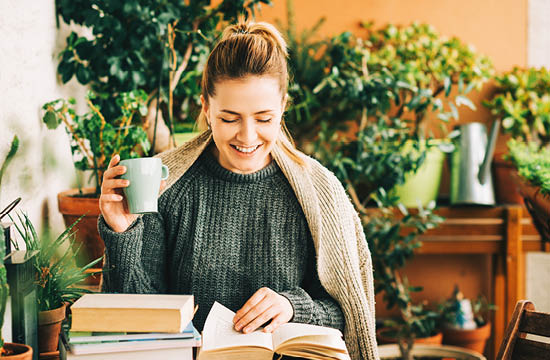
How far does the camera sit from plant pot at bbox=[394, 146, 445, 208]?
2.58 metres

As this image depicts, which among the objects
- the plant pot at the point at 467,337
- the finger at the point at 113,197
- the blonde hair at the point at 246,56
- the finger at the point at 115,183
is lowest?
the plant pot at the point at 467,337

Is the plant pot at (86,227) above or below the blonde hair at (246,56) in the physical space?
below

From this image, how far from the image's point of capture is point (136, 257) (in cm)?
119

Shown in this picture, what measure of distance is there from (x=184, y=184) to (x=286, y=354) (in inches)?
23.3

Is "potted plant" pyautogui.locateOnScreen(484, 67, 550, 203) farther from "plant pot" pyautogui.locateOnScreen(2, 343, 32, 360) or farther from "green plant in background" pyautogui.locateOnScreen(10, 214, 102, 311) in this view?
"plant pot" pyautogui.locateOnScreen(2, 343, 32, 360)

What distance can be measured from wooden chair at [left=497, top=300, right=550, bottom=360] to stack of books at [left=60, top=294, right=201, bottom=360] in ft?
2.20

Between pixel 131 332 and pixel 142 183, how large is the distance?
0.28 meters

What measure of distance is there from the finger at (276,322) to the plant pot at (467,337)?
5.90ft

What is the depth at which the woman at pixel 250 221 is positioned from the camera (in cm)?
123

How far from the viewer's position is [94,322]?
855 millimetres

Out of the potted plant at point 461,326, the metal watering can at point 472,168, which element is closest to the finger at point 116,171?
the metal watering can at point 472,168

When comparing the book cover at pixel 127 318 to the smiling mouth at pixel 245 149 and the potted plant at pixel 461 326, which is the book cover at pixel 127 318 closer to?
the smiling mouth at pixel 245 149

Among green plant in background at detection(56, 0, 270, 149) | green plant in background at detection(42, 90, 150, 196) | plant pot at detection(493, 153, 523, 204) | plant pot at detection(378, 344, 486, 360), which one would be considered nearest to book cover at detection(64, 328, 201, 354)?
green plant in background at detection(42, 90, 150, 196)

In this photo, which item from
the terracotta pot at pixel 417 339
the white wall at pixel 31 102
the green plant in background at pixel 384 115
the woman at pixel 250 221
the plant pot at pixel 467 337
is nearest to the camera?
the woman at pixel 250 221
